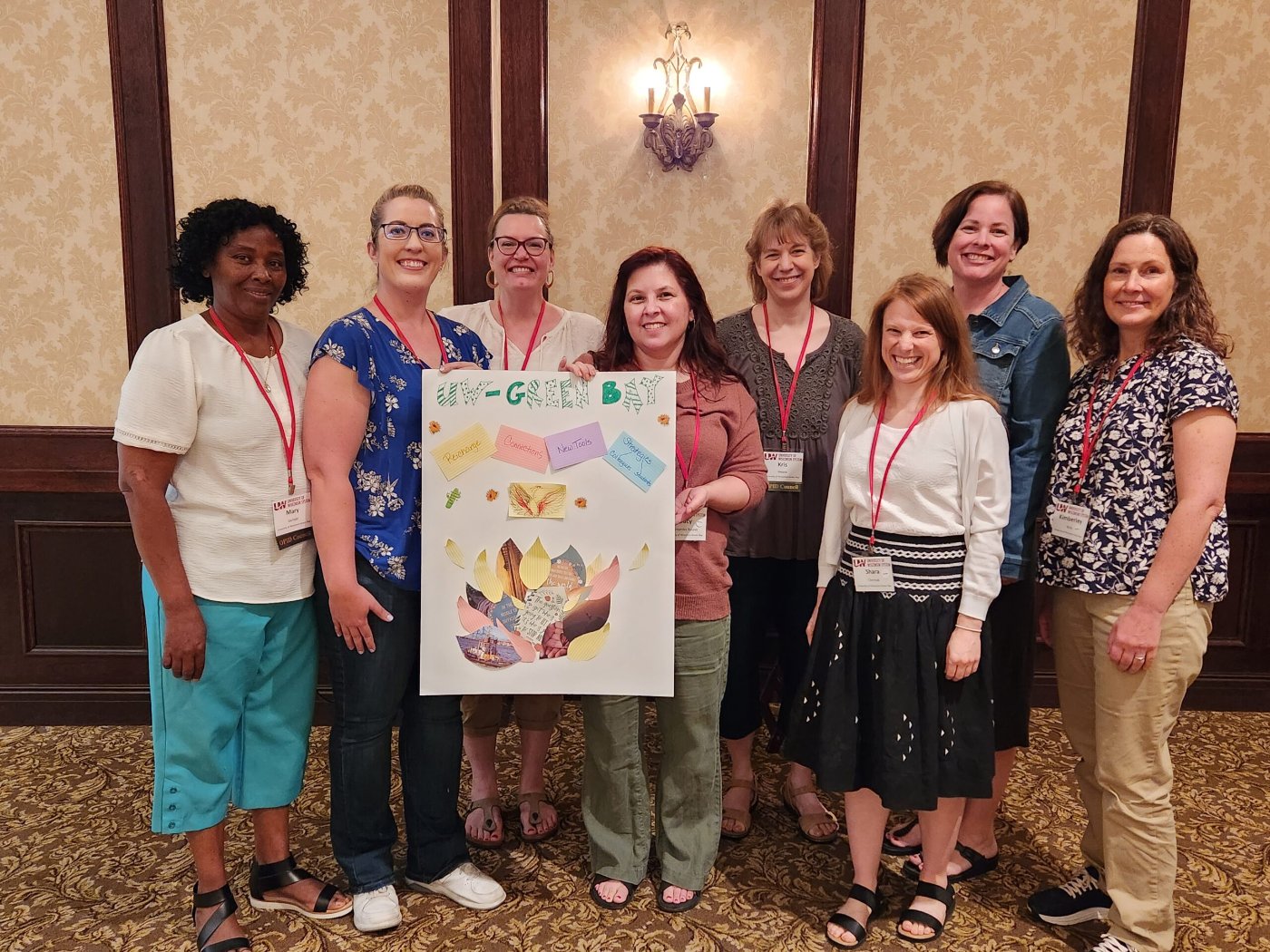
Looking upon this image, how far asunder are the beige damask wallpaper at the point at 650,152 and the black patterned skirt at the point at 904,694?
170cm

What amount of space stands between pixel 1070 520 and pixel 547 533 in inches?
47.1

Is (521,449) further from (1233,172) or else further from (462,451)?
(1233,172)

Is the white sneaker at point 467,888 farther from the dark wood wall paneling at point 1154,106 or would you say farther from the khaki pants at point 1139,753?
the dark wood wall paneling at point 1154,106

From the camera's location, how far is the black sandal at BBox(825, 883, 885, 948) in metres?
1.94

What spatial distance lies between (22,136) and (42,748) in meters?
2.26

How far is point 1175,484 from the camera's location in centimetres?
175

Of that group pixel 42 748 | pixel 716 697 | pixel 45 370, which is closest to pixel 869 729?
pixel 716 697

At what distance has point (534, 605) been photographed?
6.25 ft

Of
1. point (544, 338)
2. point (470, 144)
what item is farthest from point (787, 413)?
point (470, 144)

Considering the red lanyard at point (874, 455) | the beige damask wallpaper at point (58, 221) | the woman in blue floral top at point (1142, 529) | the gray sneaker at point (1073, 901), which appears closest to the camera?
the woman in blue floral top at point (1142, 529)

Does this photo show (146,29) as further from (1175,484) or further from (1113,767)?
(1113,767)

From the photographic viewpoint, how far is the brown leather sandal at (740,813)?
241 cm

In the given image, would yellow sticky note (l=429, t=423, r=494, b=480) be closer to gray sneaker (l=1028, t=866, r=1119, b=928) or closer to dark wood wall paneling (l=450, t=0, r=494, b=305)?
dark wood wall paneling (l=450, t=0, r=494, b=305)

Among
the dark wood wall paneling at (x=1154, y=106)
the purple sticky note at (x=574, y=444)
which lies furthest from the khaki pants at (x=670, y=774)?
the dark wood wall paneling at (x=1154, y=106)
